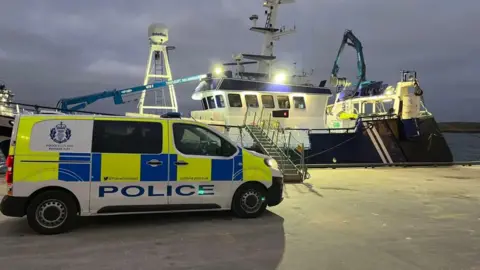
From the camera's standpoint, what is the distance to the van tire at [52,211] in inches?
209

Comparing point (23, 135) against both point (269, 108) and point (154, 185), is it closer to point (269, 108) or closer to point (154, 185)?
point (154, 185)

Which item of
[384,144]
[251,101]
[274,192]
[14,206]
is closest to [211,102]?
[251,101]

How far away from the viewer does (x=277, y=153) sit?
12.9m

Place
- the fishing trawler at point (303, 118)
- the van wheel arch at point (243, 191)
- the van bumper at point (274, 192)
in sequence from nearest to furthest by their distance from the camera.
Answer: the van wheel arch at point (243, 191)
the van bumper at point (274, 192)
the fishing trawler at point (303, 118)

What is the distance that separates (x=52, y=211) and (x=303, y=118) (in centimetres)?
1415

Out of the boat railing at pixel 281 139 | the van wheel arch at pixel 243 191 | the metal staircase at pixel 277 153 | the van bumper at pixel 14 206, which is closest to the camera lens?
the van bumper at pixel 14 206

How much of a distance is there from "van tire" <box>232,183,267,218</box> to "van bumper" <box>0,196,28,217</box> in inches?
118

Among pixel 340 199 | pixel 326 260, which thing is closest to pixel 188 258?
pixel 326 260

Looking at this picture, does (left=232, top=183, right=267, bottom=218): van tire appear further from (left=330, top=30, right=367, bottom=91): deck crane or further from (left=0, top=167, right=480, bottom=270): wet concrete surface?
(left=330, top=30, right=367, bottom=91): deck crane

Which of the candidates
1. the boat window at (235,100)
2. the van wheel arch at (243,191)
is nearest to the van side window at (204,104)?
the boat window at (235,100)

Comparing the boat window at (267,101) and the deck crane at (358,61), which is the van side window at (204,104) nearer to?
the boat window at (267,101)

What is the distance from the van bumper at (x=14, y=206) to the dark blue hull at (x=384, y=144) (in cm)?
1299

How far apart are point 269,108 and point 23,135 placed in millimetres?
13116

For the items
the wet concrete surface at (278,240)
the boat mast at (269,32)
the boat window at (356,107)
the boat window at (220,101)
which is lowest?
the wet concrete surface at (278,240)
